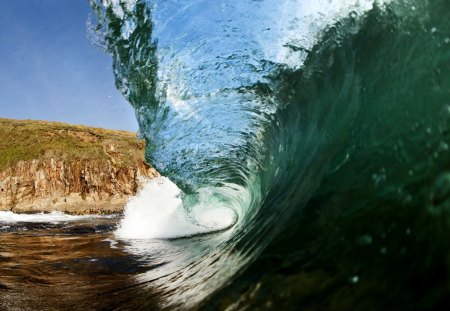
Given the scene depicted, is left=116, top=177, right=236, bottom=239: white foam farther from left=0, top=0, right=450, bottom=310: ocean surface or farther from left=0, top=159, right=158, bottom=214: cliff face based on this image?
left=0, top=159, right=158, bottom=214: cliff face

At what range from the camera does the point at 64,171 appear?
114 feet

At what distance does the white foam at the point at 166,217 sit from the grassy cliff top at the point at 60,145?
86.4ft

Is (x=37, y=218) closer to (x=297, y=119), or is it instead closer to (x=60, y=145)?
(x=60, y=145)

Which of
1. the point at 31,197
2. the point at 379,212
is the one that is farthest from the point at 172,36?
the point at 31,197

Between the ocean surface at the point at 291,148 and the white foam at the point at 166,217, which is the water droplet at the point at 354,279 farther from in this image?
the white foam at the point at 166,217

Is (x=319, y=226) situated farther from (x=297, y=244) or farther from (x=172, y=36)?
(x=172, y=36)

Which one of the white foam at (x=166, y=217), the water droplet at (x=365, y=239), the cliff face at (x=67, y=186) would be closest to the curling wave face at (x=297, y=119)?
the water droplet at (x=365, y=239)

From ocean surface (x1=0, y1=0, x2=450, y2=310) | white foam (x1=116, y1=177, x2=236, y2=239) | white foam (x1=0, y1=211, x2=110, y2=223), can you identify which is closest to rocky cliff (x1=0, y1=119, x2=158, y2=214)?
white foam (x1=0, y1=211, x2=110, y2=223)

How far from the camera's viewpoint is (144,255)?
5.38 m

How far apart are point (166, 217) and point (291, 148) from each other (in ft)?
21.3

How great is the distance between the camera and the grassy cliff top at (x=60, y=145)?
35031 millimetres

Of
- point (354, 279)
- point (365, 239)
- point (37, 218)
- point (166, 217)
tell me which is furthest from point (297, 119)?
point (37, 218)

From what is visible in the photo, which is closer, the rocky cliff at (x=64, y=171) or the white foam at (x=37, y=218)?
the white foam at (x=37, y=218)

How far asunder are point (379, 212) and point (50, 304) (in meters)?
2.43
